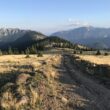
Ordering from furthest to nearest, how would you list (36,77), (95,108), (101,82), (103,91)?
(101,82), (36,77), (103,91), (95,108)

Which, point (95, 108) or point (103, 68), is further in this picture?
point (103, 68)

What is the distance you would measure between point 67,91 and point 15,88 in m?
4.53

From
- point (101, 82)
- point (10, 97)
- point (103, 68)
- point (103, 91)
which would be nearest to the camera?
point (10, 97)

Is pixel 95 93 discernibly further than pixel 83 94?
Yes

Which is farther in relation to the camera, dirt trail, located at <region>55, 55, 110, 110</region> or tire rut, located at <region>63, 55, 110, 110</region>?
tire rut, located at <region>63, 55, 110, 110</region>

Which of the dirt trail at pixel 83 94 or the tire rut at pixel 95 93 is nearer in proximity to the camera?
the dirt trail at pixel 83 94

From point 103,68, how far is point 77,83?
36.0 feet

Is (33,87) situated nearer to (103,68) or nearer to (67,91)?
(67,91)

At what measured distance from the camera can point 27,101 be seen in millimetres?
23078

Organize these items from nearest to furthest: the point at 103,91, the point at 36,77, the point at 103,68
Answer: the point at 103,91 < the point at 36,77 < the point at 103,68

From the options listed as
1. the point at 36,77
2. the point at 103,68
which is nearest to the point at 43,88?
the point at 36,77

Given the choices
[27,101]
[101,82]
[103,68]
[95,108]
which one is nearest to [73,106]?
[95,108]

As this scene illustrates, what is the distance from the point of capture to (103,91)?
27297 millimetres

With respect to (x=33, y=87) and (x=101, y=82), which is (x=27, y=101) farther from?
(x=101, y=82)
